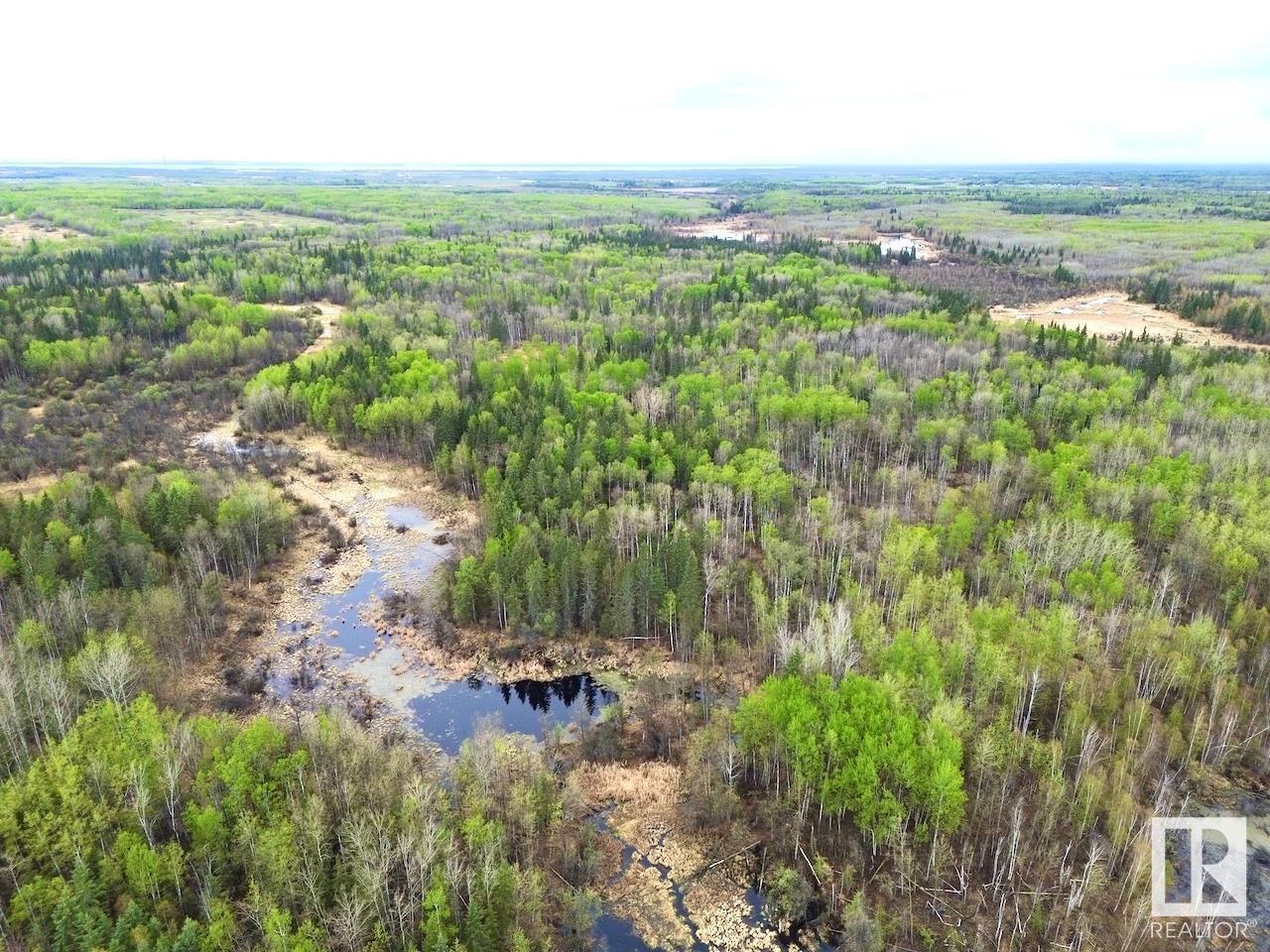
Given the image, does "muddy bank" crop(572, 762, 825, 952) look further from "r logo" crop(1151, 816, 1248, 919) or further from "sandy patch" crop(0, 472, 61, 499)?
"sandy patch" crop(0, 472, 61, 499)

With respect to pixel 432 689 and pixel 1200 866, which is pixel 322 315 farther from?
pixel 1200 866

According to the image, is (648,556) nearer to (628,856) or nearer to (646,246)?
(628,856)

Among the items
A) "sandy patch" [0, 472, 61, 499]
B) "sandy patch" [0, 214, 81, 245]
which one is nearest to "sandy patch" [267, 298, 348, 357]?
"sandy patch" [0, 472, 61, 499]

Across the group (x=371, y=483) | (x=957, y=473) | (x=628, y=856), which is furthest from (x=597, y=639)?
(x=957, y=473)

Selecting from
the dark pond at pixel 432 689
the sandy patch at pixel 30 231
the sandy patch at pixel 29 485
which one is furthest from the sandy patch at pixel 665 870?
the sandy patch at pixel 30 231

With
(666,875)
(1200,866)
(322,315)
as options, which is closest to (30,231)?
A: (322,315)

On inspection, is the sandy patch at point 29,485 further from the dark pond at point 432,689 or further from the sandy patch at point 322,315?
the sandy patch at point 322,315
